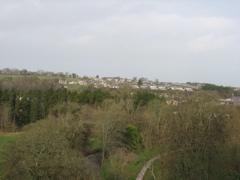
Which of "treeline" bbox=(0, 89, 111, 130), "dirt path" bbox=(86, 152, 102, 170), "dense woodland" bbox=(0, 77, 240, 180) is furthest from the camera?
"treeline" bbox=(0, 89, 111, 130)

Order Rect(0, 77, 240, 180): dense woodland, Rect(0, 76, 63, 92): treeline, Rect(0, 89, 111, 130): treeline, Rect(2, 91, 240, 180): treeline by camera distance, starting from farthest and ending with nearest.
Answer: Rect(0, 76, 63, 92): treeline → Rect(0, 89, 111, 130): treeline → Rect(0, 77, 240, 180): dense woodland → Rect(2, 91, 240, 180): treeline

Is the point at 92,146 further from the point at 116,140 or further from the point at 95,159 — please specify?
the point at 116,140

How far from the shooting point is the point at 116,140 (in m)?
21.7

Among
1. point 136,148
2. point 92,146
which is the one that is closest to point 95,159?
point 92,146

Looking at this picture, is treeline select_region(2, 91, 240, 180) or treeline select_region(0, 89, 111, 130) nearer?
treeline select_region(2, 91, 240, 180)

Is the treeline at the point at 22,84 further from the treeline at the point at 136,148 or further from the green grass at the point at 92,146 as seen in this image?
the green grass at the point at 92,146

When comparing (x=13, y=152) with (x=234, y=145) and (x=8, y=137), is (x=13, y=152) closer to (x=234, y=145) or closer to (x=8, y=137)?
Result: (x=234, y=145)

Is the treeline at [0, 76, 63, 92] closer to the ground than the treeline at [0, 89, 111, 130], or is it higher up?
higher up

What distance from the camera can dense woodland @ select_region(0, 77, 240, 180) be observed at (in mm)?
10047

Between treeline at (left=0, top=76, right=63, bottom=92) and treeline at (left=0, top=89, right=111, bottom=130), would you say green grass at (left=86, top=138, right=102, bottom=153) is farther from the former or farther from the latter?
treeline at (left=0, top=76, right=63, bottom=92)

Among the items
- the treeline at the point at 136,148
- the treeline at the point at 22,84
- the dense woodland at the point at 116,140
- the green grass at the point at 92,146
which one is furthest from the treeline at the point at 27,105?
the treeline at the point at 22,84

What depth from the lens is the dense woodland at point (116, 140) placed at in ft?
33.0

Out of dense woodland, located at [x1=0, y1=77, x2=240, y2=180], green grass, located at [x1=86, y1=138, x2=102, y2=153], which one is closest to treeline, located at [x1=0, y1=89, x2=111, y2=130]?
dense woodland, located at [x1=0, y1=77, x2=240, y2=180]

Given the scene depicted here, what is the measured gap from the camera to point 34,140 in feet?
37.3
